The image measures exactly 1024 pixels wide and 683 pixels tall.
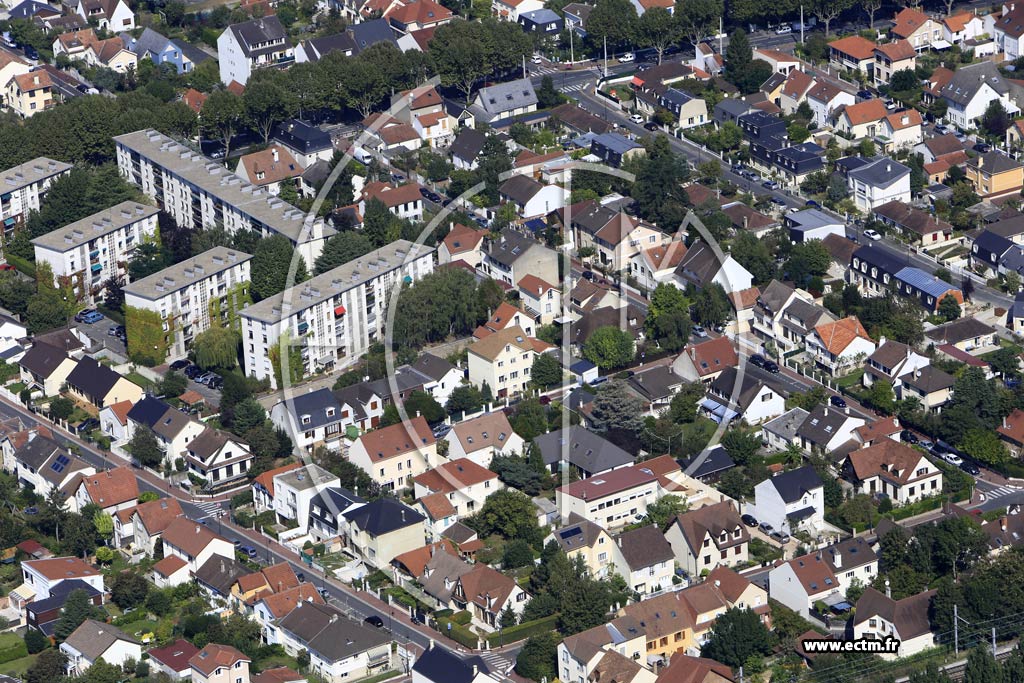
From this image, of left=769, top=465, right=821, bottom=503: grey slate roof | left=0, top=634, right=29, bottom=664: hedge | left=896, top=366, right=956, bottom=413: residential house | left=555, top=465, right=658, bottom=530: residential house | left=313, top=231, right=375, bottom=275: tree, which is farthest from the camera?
left=313, top=231, right=375, bottom=275: tree

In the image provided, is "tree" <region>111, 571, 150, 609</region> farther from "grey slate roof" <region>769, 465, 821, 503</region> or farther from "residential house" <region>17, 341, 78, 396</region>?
"grey slate roof" <region>769, 465, 821, 503</region>

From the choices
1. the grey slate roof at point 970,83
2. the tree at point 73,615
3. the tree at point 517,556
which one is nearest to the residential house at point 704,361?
the tree at point 517,556

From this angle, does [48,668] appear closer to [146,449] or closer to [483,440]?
[146,449]

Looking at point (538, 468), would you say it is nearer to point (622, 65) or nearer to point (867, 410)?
point (867, 410)

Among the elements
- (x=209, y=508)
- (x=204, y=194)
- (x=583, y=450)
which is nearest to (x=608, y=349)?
(x=583, y=450)

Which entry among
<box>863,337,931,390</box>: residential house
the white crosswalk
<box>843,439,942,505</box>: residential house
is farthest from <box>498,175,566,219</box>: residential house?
the white crosswalk

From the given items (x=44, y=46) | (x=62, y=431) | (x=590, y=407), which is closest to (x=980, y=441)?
(x=590, y=407)
